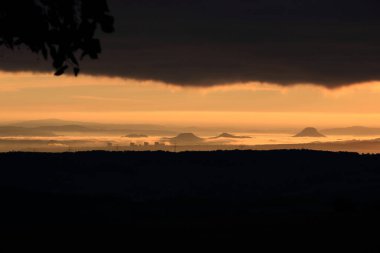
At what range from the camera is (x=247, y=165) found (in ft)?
476

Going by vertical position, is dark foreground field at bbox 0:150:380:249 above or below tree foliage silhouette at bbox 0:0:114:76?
below

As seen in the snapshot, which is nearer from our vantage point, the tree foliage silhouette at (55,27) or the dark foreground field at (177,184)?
the tree foliage silhouette at (55,27)

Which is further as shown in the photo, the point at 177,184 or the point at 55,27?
the point at 177,184

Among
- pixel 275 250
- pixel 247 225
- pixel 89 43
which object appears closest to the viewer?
pixel 89 43

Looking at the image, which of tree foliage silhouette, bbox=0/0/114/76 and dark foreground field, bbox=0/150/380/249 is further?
dark foreground field, bbox=0/150/380/249

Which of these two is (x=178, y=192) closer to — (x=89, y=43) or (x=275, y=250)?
(x=275, y=250)

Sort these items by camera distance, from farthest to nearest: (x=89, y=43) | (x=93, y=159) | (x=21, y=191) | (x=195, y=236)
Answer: (x=93, y=159), (x=21, y=191), (x=195, y=236), (x=89, y=43)

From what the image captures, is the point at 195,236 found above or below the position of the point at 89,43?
below

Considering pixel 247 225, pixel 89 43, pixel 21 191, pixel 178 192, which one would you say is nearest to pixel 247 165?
pixel 178 192

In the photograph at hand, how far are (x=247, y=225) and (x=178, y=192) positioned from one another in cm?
8902

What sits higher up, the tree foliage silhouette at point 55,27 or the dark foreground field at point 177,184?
the tree foliage silhouette at point 55,27

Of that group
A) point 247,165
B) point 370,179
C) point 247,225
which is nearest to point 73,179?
point 247,165

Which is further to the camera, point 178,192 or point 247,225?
point 178,192

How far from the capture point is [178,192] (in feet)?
419
